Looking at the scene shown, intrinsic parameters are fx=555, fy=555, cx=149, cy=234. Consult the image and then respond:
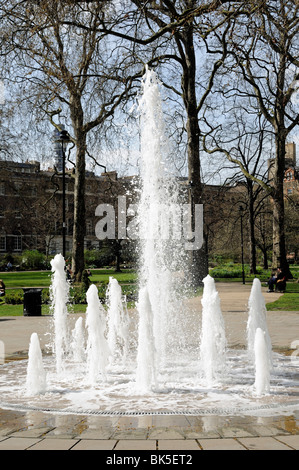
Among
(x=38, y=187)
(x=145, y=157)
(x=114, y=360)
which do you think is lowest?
(x=114, y=360)

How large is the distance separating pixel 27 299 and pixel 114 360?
7855mm

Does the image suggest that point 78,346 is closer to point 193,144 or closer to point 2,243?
point 193,144

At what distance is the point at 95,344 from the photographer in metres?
7.78

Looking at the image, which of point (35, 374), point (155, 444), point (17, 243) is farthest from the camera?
point (17, 243)

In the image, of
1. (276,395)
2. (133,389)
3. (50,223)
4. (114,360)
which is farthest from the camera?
(50,223)

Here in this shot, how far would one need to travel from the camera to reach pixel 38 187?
57.7m

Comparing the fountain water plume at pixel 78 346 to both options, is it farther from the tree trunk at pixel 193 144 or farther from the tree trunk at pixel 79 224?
the tree trunk at pixel 79 224

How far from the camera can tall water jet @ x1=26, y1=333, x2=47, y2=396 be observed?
6742mm

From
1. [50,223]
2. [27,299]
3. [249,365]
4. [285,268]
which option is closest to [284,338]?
[249,365]

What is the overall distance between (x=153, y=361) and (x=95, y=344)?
116 cm

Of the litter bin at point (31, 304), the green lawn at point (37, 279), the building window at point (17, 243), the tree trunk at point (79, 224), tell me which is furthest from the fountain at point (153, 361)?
the building window at point (17, 243)

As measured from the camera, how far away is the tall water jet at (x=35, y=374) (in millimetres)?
6742

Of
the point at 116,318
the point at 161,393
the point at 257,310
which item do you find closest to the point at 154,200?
the point at 116,318
